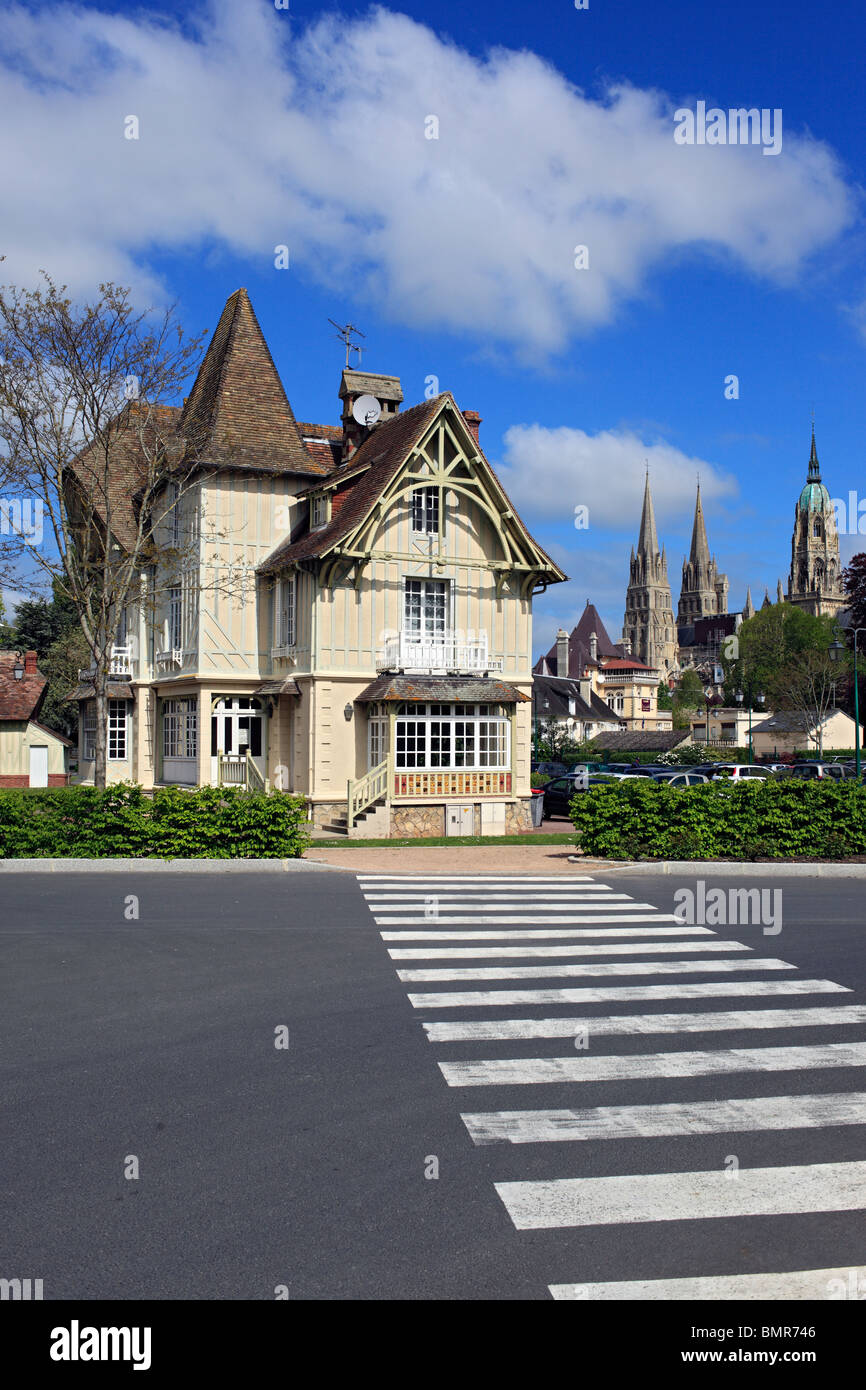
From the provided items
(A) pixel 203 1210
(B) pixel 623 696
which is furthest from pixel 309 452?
(B) pixel 623 696

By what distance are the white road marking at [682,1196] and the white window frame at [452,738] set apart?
20.4m

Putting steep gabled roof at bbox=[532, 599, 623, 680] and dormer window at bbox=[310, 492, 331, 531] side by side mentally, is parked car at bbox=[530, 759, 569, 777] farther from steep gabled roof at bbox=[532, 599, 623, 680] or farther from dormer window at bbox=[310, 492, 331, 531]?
steep gabled roof at bbox=[532, 599, 623, 680]

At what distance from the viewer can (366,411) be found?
31.4 metres

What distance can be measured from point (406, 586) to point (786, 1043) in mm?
21171

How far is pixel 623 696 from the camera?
420 feet

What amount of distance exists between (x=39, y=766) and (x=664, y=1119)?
131 ft

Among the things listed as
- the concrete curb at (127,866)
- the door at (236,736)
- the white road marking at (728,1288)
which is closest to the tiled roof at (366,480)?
the door at (236,736)

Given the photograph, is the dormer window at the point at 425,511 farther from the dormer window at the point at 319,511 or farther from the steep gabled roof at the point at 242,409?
the steep gabled roof at the point at 242,409

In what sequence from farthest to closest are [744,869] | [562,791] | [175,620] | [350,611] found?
[562,791] < [175,620] < [350,611] < [744,869]

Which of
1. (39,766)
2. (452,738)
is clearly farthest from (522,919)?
(39,766)

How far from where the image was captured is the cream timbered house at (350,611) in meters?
27.0

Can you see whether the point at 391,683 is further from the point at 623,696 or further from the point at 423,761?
the point at 623,696

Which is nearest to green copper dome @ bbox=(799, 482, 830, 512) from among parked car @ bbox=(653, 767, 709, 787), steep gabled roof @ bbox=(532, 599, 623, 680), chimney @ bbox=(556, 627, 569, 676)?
steep gabled roof @ bbox=(532, 599, 623, 680)

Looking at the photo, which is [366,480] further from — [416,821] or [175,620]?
[416,821]
